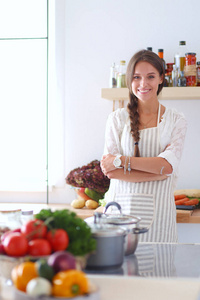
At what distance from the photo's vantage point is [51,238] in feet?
4.25

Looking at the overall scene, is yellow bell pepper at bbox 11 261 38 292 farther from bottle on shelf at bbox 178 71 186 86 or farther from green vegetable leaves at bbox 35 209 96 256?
bottle on shelf at bbox 178 71 186 86

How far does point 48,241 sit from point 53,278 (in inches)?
8.0

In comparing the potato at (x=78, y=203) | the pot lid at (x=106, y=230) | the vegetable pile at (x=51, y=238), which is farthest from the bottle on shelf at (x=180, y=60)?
the vegetable pile at (x=51, y=238)

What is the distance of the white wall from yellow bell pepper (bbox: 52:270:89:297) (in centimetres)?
258

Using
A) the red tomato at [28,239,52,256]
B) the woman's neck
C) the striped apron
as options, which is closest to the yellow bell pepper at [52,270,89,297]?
the red tomato at [28,239,52,256]

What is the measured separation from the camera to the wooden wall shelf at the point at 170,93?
3.30 m

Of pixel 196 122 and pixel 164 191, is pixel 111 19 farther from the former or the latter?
pixel 164 191

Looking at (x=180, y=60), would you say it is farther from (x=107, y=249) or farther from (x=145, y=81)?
(x=107, y=249)

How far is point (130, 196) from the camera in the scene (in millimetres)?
2387

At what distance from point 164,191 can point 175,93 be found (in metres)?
1.08

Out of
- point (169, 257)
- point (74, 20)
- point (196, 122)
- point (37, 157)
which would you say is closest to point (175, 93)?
point (196, 122)

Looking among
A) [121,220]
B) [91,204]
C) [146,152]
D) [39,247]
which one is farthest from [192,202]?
[39,247]

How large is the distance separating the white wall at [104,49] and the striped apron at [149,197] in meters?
1.17

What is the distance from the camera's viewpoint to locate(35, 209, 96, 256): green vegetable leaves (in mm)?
1329
